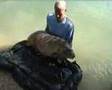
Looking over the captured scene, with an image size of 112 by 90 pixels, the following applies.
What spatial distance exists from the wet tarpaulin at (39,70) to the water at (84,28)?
0.09 m

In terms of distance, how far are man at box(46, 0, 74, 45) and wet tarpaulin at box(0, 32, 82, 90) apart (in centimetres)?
14

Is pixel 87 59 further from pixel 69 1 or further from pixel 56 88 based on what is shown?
pixel 69 1

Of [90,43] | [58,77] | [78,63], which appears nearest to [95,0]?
[90,43]

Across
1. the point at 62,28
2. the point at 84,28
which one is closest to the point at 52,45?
the point at 62,28

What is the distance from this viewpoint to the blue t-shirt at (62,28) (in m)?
A: 1.81

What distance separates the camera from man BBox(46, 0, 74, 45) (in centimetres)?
178

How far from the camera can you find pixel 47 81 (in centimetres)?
184

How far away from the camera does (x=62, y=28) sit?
5.97ft

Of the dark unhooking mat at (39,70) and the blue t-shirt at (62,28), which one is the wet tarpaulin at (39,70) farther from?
the blue t-shirt at (62,28)

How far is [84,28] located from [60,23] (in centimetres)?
52

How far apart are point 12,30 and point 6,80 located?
0.52 m

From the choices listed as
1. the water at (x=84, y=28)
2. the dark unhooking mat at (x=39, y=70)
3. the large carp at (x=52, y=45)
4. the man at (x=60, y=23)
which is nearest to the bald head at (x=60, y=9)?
the man at (x=60, y=23)

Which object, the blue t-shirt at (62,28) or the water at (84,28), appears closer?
the blue t-shirt at (62,28)

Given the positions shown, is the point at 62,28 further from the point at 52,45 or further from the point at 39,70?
the point at 39,70
